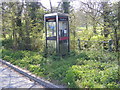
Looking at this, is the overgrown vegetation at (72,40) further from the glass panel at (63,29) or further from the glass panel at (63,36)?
the glass panel at (63,29)

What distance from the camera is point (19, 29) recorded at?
384 inches

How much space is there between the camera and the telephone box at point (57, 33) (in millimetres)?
7344

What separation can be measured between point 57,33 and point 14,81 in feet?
11.8

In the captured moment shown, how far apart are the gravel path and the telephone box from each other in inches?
106

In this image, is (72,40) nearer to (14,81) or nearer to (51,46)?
(51,46)

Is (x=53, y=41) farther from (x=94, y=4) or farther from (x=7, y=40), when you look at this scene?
(x=7, y=40)

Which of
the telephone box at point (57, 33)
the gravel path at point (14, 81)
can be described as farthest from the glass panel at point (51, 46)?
the gravel path at point (14, 81)

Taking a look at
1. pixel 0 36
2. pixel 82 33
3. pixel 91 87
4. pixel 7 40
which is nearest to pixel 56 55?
pixel 82 33

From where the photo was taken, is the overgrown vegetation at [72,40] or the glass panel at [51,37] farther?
the glass panel at [51,37]

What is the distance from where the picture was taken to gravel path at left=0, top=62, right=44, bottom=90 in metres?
4.22

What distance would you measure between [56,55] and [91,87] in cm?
395

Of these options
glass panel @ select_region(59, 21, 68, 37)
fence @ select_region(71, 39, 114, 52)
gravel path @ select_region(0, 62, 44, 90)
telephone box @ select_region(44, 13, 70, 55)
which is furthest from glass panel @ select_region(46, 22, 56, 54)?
gravel path @ select_region(0, 62, 44, 90)

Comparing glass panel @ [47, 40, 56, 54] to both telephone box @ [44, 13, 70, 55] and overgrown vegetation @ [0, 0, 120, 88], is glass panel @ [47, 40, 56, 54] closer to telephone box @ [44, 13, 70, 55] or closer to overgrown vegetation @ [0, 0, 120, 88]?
telephone box @ [44, 13, 70, 55]

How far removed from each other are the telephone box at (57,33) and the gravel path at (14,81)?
270 centimetres
